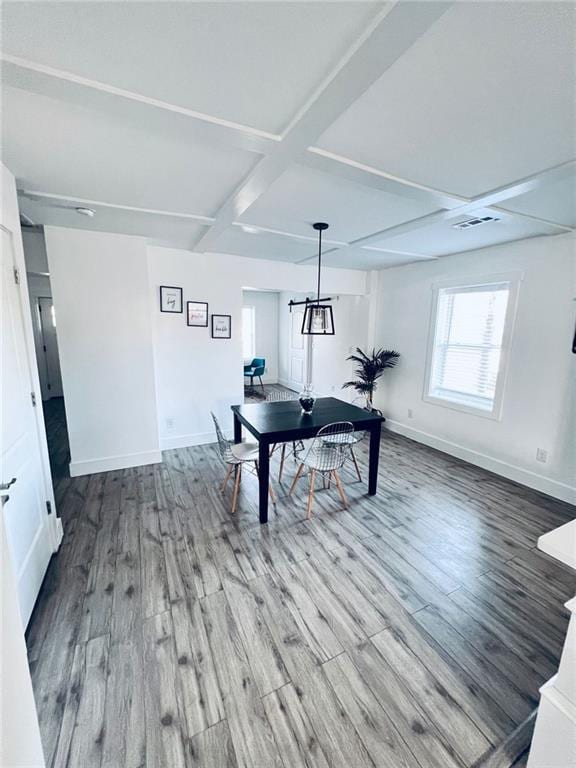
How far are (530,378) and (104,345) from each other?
4.56 m

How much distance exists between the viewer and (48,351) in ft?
20.6

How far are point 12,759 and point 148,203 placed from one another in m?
2.85

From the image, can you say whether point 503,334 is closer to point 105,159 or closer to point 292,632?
point 292,632

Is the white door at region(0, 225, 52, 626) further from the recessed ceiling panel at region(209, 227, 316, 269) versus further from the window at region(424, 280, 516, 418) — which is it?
the window at region(424, 280, 516, 418)

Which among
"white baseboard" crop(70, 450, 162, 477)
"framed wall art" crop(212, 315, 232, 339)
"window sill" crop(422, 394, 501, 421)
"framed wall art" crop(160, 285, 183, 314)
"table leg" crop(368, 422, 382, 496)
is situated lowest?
"white baseboard" crop(70, 450, 162, 477)

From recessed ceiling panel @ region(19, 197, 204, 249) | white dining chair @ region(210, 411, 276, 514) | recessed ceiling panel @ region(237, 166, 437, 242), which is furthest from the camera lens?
white dining chair @ region(210, 411, 276, 514)

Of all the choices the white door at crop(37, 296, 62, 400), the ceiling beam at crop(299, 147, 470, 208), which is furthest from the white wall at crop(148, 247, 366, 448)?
the white door at crop(37, 296, 62, 400)

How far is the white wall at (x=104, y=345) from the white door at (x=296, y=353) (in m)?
4.15

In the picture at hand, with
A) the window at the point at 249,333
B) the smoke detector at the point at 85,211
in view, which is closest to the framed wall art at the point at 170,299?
the smoke detector at the point at 85,211

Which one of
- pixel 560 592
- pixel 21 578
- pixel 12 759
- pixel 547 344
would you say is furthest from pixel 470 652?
pixel 547 344

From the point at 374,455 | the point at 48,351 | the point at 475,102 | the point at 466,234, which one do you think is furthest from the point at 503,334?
the point at 48,351

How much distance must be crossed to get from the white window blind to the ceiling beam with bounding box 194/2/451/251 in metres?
3.08

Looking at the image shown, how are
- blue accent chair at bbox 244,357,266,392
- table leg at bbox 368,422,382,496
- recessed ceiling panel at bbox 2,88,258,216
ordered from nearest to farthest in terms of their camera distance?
recessed ceiling panel at bbox 2,88,258,216, table leg at bbox 368,422,382,496, blue accent chair at bbox 244,357,266,392

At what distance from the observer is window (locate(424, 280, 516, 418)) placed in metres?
3.59
